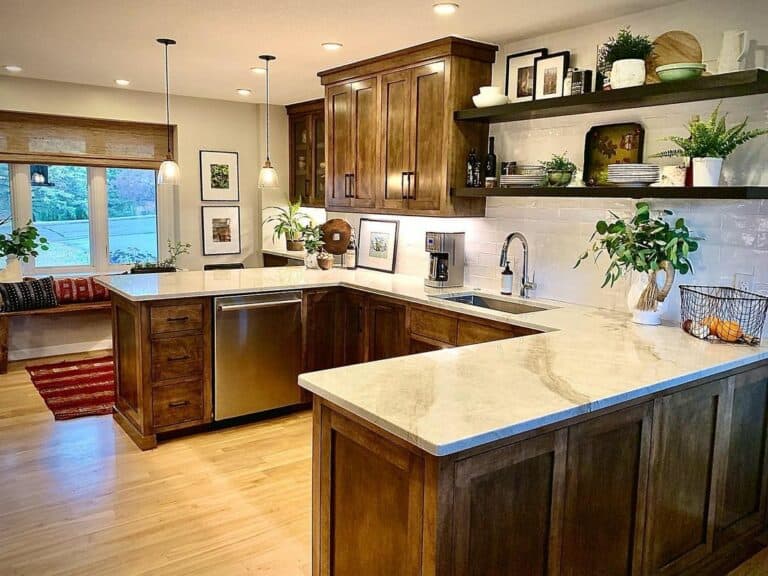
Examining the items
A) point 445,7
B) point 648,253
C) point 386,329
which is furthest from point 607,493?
point 445,7

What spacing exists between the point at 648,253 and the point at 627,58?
960 mm

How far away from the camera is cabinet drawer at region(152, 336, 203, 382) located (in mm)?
3729

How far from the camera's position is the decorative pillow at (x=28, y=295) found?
530cm

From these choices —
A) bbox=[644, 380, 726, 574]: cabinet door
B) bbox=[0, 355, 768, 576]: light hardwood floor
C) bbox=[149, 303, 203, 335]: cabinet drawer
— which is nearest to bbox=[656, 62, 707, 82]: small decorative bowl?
bbox=[644, 380, 726, 574]: cabinet door

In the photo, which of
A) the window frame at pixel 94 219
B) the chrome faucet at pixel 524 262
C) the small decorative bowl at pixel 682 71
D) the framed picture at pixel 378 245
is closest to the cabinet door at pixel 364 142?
the framed picture at pixel 378 245

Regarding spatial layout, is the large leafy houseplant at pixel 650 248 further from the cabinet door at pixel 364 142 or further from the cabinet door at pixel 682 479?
the cabinet door at pixel 364 142

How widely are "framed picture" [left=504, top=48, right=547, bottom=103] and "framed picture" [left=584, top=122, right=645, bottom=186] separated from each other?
533 millimetres

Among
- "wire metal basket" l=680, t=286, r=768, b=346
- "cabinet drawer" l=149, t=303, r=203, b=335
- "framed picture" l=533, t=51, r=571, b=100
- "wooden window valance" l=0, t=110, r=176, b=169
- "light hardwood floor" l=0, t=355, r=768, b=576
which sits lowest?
"light hardwood floor" l=0, t=355, r=768, b=576

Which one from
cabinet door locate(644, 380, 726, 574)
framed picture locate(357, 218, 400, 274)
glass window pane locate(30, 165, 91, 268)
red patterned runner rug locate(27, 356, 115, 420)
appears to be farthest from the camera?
glass window pane locate(30, 165, 91, 268)

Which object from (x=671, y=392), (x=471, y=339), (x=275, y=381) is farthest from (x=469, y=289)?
(x=671, y=392)

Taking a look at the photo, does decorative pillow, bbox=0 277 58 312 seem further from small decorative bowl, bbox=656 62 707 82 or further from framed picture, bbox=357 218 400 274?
small decorative bowl, bbox=656 62 707 82

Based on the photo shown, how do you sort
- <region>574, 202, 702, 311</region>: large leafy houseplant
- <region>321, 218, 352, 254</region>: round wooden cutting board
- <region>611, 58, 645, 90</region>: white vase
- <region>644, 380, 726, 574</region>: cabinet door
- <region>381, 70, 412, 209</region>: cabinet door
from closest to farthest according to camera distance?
<region>644, 380, 726, 574</region>: cabinet door → <region>574, 202, 702, 311</region>: large leafy houseplant → <region>611, 58, 645, 90</region>: white vase → <region>381, 70, 412, 209</region>: cabinet door → <region>321, 218, 352, 254</region>: round wooden cutting board

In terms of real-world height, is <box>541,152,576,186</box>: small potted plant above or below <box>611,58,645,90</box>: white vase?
below

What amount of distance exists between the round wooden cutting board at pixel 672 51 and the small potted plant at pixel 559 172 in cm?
56
